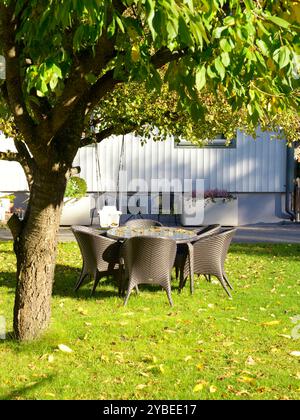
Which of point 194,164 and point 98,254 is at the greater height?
point 194,164

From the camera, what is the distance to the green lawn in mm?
5707

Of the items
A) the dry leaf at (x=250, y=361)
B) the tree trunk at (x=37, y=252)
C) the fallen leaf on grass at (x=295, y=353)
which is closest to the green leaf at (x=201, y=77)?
the tree trunk at (x=37, y=252)

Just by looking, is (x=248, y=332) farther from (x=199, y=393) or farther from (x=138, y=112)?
(x=138, y=112)

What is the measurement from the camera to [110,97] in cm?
1218

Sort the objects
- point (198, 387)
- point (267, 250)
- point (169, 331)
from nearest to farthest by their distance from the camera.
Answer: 1. point (198, 387)
2. point (169, 331)
3. point (267, 250)

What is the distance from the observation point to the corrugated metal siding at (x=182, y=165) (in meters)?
22.3

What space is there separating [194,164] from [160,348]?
16.0 m

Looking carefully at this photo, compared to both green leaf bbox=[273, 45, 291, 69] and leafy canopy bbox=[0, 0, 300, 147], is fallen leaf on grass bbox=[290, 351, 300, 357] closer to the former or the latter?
leafy canopy bbox=[0, 0, 300, 147]

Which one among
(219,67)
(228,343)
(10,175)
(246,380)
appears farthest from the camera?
(10,175)

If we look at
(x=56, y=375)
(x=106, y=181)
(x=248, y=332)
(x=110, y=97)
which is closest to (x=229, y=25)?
(x=56, y=375)

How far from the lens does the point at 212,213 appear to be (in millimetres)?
21469

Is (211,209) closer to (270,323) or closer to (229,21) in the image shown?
(270,323)

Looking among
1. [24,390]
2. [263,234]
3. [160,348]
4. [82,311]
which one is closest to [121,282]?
[82,311]

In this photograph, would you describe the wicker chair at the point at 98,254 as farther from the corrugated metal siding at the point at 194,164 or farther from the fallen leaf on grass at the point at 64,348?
the corrugated metal siding at the point at 194,164
